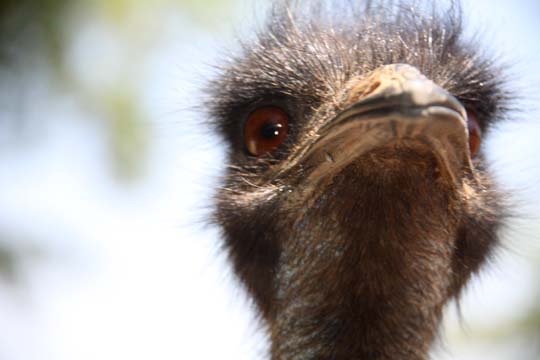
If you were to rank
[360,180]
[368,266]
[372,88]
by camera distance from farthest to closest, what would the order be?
[368,266]
[360,180]
[372,88]

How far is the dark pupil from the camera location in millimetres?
2654

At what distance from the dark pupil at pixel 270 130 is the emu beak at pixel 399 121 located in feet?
1.22

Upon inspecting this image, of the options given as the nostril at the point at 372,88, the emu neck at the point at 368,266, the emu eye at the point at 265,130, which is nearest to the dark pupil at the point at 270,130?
the emu eye at the point at 265,130

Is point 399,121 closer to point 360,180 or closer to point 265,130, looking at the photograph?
point 360,180

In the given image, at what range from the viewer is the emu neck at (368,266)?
7.63 ft

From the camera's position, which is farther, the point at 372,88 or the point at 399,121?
the point at 372,88

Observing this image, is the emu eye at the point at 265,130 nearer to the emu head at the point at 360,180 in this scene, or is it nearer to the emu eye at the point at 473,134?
the emu head at the point at 360,180

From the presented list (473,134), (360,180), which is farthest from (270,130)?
(473,134)

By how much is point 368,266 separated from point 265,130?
57cm

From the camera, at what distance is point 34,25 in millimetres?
5625

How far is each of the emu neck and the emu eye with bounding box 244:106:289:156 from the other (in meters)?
0.27

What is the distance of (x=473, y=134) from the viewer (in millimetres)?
2701

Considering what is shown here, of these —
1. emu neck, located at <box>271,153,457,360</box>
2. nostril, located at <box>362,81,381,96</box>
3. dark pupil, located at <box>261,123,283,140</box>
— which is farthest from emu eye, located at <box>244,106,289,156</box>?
nostril, located at <box>362,81,381,96</box>

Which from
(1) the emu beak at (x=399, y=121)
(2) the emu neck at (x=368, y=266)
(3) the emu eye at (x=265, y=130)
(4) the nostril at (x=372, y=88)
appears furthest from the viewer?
(3) the emu eye at (x=265, y=130)
